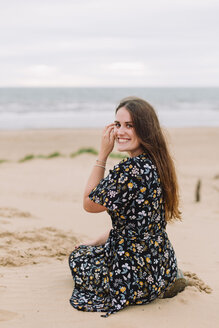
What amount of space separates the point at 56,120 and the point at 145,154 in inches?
1077

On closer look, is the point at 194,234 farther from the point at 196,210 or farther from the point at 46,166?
the point at 46,166

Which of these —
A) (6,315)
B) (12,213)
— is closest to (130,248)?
(6,315)

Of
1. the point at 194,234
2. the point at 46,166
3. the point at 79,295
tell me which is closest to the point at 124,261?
the point at 79,295

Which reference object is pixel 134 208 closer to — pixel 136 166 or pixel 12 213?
pixel 136 166

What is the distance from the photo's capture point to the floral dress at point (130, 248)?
295 centimetres

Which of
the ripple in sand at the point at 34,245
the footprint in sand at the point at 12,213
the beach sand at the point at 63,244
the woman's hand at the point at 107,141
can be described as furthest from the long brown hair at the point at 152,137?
the footprint in sand at the point at 12,213

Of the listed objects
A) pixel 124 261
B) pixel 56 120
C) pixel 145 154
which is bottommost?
pixel 56 120

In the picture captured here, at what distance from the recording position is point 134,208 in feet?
9.84

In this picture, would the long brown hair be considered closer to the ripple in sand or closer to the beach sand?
the beach sand

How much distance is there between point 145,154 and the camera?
3.14 metres

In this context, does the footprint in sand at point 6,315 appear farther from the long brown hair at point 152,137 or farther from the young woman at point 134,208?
the long brown hair at point 152,137

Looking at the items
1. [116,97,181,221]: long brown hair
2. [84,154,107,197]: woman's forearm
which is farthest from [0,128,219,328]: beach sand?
[84,154,107,197]: woman's forearm

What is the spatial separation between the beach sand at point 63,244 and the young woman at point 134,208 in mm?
176

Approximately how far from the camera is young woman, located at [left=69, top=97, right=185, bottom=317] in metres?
2.96
